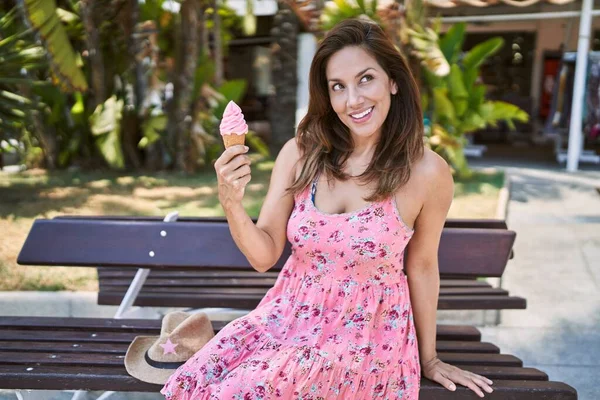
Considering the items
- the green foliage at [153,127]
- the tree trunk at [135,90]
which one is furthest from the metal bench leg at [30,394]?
the tree trunk at [135,90]

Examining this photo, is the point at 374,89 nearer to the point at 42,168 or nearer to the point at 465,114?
the point at 465,114

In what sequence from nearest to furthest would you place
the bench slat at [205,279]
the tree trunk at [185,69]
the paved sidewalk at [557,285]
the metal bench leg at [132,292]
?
the metal bench leg at [132,292], the bench slat at [205,279], the paved sidewalk at [557,285], the tree trunk at [185,69]

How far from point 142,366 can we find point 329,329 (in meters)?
0.79

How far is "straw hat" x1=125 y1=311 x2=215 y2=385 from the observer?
2.52 metres

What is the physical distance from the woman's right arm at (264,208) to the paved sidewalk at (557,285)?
7.00 feet

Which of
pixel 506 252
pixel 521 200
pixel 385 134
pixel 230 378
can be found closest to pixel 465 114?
pixel 521 200

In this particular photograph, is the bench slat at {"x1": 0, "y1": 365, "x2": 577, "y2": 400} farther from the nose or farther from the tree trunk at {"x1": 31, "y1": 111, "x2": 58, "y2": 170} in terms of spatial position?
A: the tree trunk at {"x1": 31, "y1": 111, "x2": 58, "y2": 170}

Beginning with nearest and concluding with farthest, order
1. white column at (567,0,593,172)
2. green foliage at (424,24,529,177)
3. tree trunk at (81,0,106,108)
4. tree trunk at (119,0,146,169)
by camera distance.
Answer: green foliage at (424,24,529,177) → tree trunk at (81,0,106,108) → tree trunk at (119,0,146,169) → white column at (567,0,593,172)

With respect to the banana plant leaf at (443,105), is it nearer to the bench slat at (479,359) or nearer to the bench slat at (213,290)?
the bench slat at (213,290)

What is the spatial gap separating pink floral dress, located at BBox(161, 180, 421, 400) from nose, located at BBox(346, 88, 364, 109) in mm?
371

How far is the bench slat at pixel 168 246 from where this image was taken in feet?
10.5

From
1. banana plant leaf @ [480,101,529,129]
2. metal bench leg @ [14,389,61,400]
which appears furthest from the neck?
banana plant leaf @ [480,101,529,129]

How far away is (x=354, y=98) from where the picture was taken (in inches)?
94.1

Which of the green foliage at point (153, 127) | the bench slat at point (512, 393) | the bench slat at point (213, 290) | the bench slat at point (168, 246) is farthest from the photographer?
the green foliage at point (153, 127)
